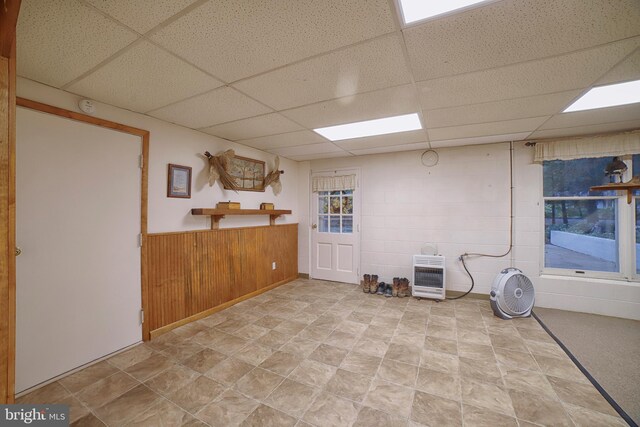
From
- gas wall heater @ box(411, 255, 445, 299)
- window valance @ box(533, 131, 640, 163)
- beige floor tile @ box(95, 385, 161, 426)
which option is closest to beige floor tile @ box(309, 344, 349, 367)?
beige floor tile @ box(95, 385, 161, 426)

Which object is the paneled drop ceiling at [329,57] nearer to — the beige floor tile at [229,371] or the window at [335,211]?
the window at [335,211]

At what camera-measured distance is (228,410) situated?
5.59 feet

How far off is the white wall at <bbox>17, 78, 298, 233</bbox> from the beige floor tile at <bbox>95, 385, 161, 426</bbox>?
1.49 meters

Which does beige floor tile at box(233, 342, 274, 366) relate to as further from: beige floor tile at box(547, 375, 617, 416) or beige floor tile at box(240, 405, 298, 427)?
beige floor tile at box(547, 375, 617, 416)

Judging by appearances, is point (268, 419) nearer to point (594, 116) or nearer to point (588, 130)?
point (594, 116)

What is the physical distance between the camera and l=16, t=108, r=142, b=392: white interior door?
188cm

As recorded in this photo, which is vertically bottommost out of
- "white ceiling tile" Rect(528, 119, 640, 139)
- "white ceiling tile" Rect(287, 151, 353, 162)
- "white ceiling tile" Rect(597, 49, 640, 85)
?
"white ceiling tile" Rect(597, 49, 640, 85)

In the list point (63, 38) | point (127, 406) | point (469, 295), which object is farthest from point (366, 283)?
point (63, 38)

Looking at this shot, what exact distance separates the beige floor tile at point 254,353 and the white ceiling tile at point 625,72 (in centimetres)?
346

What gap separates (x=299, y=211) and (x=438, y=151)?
2.76 m

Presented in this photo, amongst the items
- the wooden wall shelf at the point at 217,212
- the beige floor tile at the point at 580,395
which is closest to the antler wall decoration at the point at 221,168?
the wooden wall shelf at the point at 217,212

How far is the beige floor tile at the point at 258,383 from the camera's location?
1.86 m

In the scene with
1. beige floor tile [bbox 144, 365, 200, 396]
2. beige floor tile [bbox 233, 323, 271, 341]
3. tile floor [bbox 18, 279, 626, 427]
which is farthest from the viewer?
beige floor tile [bbox 233, 323, 271, 341]

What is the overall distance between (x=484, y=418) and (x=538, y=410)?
0.41 meters
